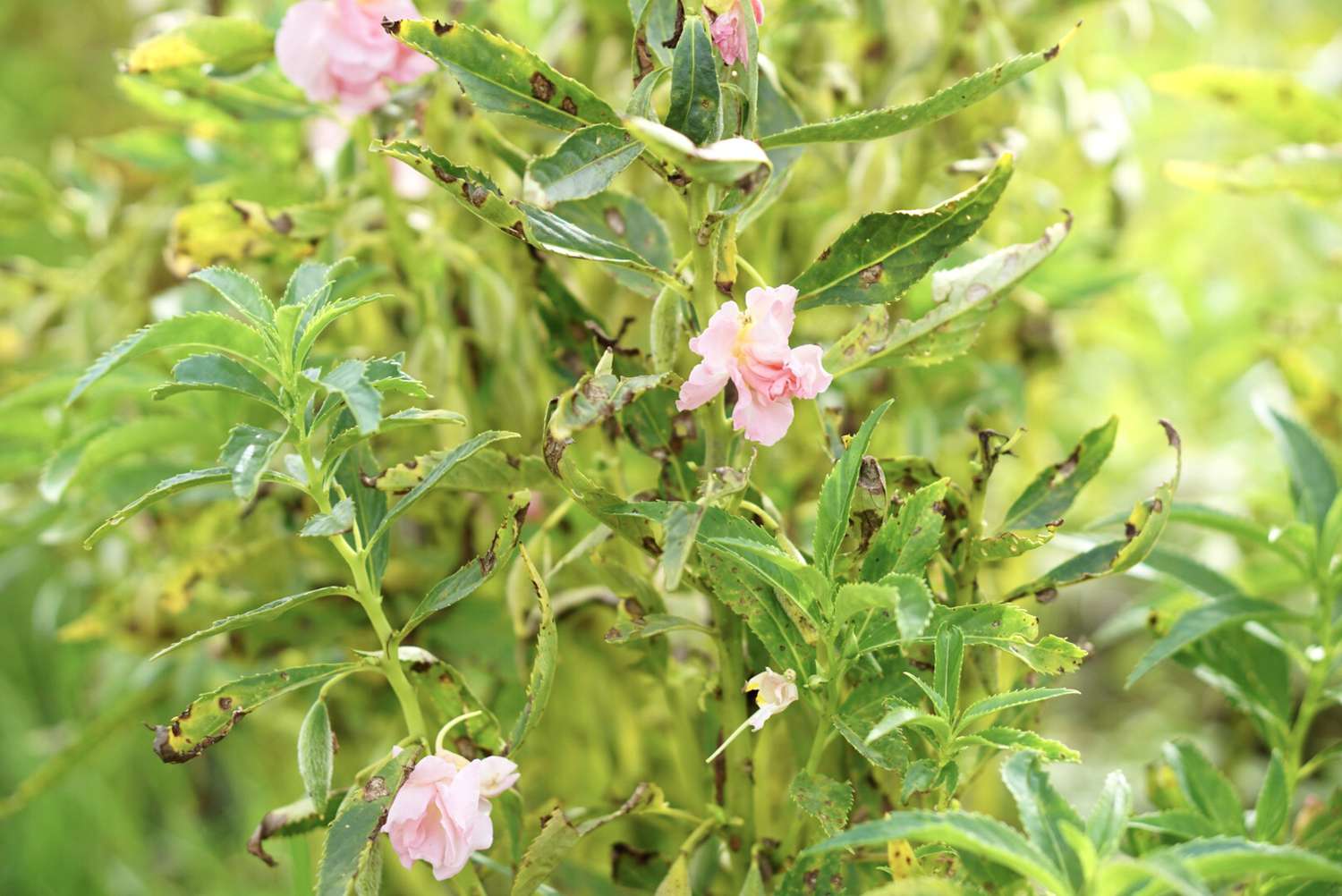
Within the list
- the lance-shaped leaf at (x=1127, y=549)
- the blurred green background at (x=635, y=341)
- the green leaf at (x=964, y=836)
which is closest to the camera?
the green leaf at (x=964, y=836)

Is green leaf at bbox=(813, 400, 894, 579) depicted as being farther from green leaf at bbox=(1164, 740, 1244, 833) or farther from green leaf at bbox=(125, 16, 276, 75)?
green leaf at bbox=(125, 16, 276, 75)

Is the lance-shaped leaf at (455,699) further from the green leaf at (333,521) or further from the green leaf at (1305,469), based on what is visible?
the green leaf at (1305,469)

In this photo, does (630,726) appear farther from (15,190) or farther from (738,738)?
(15,190)

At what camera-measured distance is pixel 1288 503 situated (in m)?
0.68

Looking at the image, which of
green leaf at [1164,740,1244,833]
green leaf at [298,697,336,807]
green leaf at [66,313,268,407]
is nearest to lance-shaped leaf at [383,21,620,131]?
green leaf at [66,313,268,407]

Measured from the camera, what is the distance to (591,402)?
0.38 m

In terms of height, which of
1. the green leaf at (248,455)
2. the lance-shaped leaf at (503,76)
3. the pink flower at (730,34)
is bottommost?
the green leaf at (248,455)

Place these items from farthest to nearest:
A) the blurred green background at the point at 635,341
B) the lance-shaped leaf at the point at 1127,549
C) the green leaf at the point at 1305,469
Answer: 1. the blurred green background at the point at 635,341
2. the green leaf at the point at 1305,469
3. the lance-shaped leaf at the point at 1127,549

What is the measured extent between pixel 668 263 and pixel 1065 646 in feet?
0.70

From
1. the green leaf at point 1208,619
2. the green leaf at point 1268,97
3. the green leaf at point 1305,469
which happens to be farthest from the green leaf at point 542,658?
the green leaf at point 1268,97

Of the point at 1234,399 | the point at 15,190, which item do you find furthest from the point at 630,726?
the point at 1234,399

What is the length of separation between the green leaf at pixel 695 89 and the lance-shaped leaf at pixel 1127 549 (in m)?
0.19

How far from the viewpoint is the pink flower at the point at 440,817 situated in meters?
0.38

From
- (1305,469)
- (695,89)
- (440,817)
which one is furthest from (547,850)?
(1305,469)
